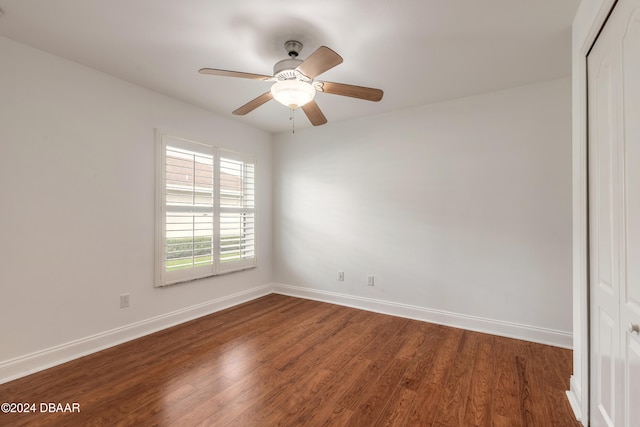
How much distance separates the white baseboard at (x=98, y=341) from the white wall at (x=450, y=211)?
1.39 meters

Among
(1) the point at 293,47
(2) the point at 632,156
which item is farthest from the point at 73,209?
(2) the point at 632,156

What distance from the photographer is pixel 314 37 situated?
221 cm

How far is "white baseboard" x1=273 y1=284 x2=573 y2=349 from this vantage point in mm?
2846

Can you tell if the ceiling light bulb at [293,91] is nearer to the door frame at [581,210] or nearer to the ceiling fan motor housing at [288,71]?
the ceiling fan motor housing at [288,71]

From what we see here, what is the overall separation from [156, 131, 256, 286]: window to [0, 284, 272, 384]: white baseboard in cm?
40

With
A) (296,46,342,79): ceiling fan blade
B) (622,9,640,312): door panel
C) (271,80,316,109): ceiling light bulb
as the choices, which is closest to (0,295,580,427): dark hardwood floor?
(622,9,640,312): door panel

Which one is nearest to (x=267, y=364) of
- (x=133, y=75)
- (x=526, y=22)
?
(x=133, y=75)

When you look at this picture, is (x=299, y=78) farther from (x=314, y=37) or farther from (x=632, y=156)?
(x=632, y=156)

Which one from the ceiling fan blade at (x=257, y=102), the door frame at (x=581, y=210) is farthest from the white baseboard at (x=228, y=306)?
the ceiling fan blade at (x=257, y=102)

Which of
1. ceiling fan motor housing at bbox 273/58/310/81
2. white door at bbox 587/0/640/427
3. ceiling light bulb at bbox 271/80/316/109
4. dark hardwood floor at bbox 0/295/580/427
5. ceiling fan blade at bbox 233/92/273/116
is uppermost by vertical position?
ceiling fan motor housing at bbox 273/58/310/81

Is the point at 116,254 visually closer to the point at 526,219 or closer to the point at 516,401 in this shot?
the point at 516,401

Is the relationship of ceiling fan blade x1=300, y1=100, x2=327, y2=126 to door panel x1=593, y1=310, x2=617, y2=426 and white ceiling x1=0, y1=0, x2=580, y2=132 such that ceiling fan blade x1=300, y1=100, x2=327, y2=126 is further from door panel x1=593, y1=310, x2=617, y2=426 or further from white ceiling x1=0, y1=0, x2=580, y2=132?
door panel x1=593, y1=310, x2=617, y2=426

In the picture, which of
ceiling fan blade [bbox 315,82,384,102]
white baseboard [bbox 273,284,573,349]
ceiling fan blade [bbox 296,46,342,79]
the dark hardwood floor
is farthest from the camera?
white baseboard [bbox 273,284,573,349]

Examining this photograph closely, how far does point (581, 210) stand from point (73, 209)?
3.88 meters
